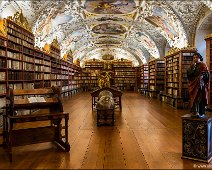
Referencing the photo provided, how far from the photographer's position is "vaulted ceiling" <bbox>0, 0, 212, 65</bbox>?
464 inches

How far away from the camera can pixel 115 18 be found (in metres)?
16.7

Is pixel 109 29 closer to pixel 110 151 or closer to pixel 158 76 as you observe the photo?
pixel 158 76

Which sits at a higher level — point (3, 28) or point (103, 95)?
point (3, 28)

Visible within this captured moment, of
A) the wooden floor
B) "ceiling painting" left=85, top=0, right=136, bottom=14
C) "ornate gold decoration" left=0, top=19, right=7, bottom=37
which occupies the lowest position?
the wooden floor

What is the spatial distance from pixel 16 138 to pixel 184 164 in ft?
12.0

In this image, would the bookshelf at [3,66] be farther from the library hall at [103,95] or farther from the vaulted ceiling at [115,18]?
the vaulted ceiling at [115,18]

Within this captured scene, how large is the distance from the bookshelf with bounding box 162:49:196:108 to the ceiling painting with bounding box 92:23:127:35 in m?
5.81

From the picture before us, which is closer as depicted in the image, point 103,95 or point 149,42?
point 103,95

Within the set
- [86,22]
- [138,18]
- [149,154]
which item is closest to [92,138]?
[149,154]

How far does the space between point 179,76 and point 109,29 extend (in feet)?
30.2

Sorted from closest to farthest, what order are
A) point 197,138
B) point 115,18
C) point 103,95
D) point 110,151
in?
1. point 197,138
2. point 110,151
3. point 103,95
4. point 115,18

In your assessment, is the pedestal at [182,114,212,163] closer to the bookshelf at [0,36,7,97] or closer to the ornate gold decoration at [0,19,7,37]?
the bookshelf at [0,36,7,97]

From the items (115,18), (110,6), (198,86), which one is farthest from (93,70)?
(198,86)

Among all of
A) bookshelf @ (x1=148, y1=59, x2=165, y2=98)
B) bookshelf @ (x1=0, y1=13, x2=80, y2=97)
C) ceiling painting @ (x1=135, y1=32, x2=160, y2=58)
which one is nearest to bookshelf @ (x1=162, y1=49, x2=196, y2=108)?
bookshelf @ (x1=148, y1=59, x2=165, y2=98)
